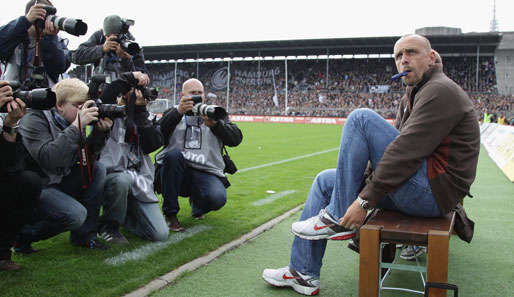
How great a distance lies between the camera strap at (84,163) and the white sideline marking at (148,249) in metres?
0.60

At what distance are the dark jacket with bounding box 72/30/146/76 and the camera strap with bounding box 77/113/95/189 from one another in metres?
0.98

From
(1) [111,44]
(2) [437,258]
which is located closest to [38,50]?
(1) [111,44]

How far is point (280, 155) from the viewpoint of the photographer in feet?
42.3

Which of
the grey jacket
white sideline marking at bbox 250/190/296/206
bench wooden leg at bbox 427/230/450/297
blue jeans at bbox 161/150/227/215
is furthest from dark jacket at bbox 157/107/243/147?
bench wooden leg at bbox 427/230/450/297

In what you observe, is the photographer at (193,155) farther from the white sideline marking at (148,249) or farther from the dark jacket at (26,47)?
the dark jacket at (26,47)

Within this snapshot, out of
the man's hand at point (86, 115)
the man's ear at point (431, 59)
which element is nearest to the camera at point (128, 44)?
the man's hand at point (86, 115)

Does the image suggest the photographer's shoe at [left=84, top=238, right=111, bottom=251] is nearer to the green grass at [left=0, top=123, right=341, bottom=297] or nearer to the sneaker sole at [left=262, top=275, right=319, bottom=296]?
the green grass at [left=0, top=123, right=341, bottom=297]

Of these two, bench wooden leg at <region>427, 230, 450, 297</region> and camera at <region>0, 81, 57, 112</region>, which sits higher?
camera at <region>0, 81, 57, 112</region>

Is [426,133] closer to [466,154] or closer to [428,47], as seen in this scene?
[466,154]

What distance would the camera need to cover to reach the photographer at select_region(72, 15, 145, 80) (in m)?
4.12

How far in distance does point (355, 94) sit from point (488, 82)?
12696 mm

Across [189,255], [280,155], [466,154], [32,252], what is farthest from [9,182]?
[280,155]

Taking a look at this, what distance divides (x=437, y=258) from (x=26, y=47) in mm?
3590

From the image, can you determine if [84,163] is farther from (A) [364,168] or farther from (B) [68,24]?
(A) [364,168]
